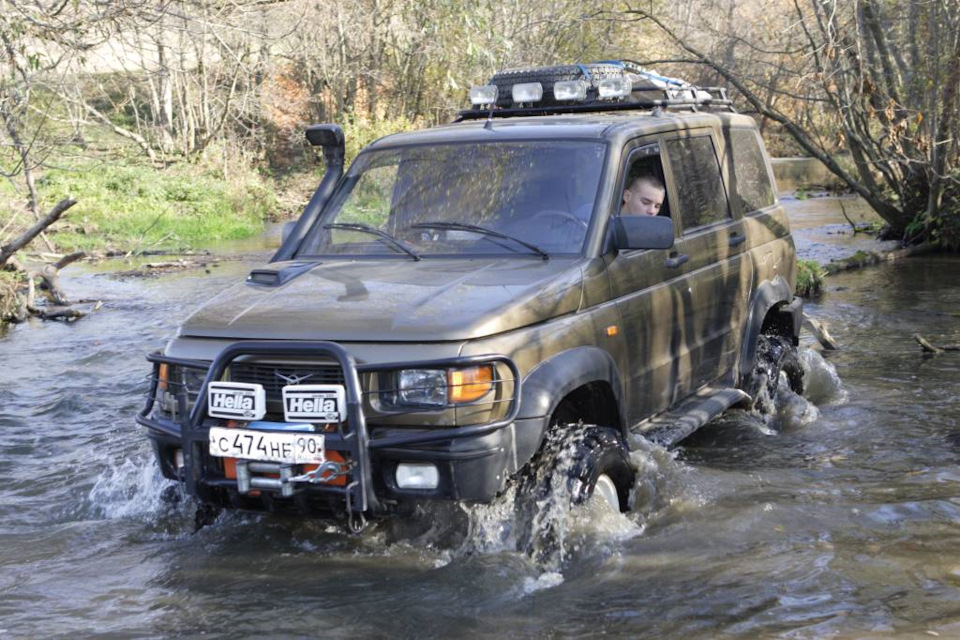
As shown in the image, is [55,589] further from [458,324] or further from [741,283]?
[741,283]

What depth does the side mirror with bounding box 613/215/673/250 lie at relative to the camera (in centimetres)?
543

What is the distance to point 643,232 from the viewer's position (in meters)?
5.46

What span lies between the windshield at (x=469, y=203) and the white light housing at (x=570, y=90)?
1.05 meters

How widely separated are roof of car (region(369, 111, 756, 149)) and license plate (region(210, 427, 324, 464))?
2256mm

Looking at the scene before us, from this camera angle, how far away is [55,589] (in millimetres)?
5246

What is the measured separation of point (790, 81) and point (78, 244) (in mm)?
12693

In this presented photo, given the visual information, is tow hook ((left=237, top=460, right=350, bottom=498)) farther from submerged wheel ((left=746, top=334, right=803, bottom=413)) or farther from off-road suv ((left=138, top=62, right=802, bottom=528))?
submerged wheel ((left=746, top=334, right=803, bottom=413))

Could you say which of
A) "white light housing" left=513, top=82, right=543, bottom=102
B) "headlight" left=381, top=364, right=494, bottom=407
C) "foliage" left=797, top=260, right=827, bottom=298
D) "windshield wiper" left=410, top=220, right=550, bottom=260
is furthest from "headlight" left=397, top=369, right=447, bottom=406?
"foliage" left=797, top=260, right=827, bottom=298

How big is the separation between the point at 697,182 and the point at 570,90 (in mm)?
957

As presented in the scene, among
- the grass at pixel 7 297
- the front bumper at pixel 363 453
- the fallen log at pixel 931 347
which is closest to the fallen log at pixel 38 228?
the grass at pixel 7 297

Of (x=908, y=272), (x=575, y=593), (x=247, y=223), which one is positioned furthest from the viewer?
(x=247, y=223)

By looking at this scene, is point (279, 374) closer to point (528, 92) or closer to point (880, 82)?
point (528, 92)

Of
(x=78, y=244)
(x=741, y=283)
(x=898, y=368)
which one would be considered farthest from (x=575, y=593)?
(x=78, y=244)

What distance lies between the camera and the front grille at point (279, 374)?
467 centimetres
